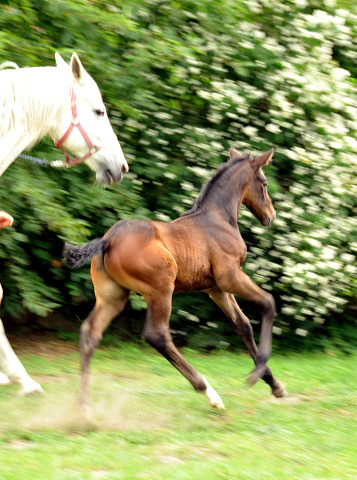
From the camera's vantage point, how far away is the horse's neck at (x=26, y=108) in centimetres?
580

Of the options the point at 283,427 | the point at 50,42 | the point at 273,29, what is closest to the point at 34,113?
the point at 50,42

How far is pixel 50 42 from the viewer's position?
8023mm

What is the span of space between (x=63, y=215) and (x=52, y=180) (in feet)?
2.12

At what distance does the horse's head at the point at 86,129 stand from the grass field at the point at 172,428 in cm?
184

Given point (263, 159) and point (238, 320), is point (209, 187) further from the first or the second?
point (238, 320)

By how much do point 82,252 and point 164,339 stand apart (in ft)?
2.91

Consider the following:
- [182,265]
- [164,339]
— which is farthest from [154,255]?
[164,339]

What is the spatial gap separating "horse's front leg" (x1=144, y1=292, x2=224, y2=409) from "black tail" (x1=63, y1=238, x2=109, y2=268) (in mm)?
510

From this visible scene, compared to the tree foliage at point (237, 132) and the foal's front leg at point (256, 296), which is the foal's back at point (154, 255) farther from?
the tree foliage at point (237, 132)

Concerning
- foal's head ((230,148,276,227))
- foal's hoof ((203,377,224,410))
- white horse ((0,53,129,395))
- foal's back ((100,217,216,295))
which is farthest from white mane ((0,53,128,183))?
foal's hoof ((203,377,224,410))

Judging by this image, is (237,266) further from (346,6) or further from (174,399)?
(346,6)

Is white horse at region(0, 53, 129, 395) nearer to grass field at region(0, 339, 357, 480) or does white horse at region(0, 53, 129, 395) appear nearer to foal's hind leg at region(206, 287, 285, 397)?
grass field at region(0, 339, 357, 480)

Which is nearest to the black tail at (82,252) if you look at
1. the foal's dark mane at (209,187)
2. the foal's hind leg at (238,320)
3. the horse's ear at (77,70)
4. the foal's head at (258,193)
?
the foal's dark mane at (209,187)

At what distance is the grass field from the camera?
15.1ft
